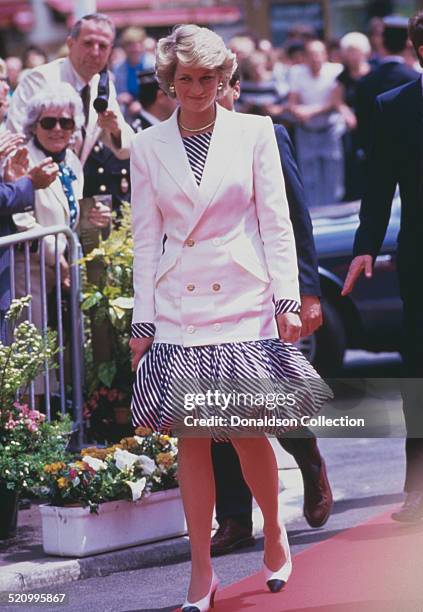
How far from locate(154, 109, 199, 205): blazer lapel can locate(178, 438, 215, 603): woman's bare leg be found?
2.89 feet

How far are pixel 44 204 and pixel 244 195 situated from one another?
8.87 feet

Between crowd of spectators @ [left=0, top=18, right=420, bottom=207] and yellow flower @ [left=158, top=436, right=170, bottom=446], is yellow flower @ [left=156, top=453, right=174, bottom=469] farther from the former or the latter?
crowd of spectators @ [left=0, top=18, right=420, bottom=207]

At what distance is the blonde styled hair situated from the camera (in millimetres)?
5566

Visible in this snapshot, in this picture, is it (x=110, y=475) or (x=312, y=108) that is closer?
(x=110, y=475)

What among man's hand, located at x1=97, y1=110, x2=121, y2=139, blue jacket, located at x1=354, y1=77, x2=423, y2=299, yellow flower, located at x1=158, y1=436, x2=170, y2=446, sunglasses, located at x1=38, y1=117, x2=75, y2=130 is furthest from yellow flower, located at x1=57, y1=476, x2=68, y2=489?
man's hand, located at x1=97, y1=110, x2=121, y2=139

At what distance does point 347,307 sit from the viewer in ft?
34.9

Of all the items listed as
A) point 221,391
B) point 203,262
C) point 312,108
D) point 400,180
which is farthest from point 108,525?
point 312,108

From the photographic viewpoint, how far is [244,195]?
5652mm

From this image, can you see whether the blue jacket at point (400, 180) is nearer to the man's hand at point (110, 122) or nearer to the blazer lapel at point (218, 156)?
the blazer lapel at point (218, 156)

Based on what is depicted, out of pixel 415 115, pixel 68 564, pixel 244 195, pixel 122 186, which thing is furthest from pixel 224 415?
pixel 122 186

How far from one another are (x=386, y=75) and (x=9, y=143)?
5268mm

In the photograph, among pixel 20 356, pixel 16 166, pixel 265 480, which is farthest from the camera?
pixel 16 166

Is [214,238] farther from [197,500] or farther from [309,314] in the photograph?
[197,500]

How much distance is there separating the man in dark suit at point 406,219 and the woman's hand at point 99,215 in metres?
1.88
